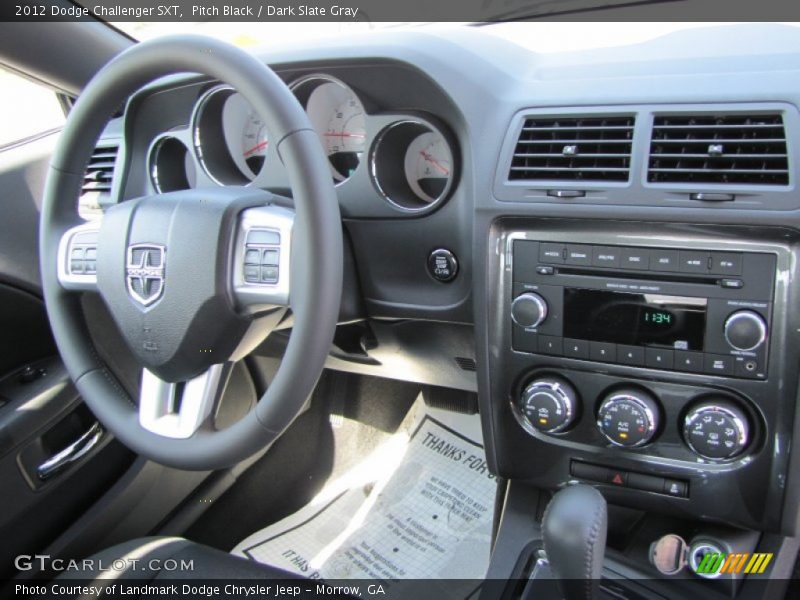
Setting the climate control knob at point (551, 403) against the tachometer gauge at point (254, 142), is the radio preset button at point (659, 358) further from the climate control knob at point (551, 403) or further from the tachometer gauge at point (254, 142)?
the tachometer gauge at point (254, 142)

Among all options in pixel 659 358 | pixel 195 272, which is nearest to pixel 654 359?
pixel 659 358

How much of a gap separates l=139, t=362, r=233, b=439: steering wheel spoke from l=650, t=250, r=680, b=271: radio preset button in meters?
0.65

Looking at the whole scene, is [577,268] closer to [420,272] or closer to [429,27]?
[420,272]

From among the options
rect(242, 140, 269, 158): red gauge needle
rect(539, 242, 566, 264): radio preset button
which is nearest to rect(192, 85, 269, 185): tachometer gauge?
rect(242, 140, 269, 158): red gauge needle

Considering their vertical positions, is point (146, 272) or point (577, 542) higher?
point (146, 272)

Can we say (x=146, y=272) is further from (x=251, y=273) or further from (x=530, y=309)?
(x=530, y=309)

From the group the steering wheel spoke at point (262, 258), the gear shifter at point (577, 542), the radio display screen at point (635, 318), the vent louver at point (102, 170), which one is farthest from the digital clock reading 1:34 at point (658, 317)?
the vent louver at point (102, 170)

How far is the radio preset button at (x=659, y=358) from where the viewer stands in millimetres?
1044

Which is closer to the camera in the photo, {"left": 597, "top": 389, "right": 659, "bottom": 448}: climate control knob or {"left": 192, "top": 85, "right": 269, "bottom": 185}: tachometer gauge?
{"left": 597, "top": 389, "right": 659, "bottom": 448}: climate control knob

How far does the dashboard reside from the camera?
969 millimetres

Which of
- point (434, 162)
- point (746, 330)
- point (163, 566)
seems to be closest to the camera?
point (746, 330)

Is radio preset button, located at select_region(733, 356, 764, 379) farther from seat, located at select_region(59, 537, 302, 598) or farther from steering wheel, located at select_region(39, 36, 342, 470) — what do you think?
seat, located at select_region(59, 537, 302, 598)

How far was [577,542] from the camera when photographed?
86cm

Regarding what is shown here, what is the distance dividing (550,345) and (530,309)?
69 millimetres
